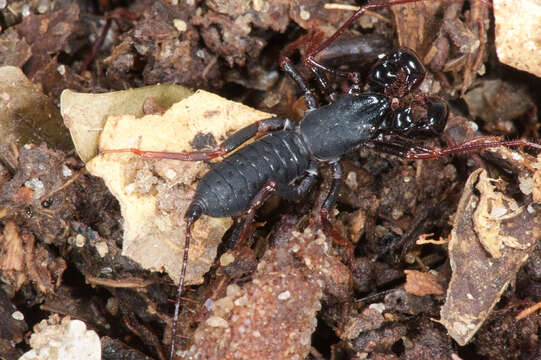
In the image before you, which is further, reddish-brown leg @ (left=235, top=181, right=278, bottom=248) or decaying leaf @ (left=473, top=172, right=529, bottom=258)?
reddish-brown leg @ (left=235, top=181, right=278, bottom=248)

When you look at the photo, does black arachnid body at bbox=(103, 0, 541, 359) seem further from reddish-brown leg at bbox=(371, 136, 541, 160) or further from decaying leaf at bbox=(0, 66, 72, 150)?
decaying leaf at bbox=(0, 66, 72, 150)

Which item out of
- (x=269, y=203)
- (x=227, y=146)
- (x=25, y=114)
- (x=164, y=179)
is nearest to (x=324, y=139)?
(x=269, y=203)

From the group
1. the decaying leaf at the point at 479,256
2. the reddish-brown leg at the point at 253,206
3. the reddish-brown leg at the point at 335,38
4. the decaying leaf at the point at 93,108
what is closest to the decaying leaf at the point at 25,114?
the decaying leaf at the point at 93,108

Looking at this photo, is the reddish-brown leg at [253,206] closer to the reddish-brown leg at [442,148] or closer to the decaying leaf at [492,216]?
the reddish-brown leg at [442,148]

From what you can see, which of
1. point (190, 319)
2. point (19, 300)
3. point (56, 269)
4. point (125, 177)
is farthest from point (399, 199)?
point (19, 300)

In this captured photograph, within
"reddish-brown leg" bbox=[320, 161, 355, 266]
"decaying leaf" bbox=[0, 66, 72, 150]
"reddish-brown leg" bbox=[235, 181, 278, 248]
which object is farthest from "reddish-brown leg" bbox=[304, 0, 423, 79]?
"decaying leaf" bbox=[0, 66, 72, 150]

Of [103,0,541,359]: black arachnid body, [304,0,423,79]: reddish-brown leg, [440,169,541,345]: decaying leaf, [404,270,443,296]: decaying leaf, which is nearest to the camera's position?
[440,169,541,345]: decaying leaf

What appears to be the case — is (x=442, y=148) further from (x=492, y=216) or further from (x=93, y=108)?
(x=93, y=108)
